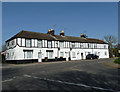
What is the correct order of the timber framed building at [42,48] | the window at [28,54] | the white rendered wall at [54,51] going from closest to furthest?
the white rendered wall at [54,51]
the timber framed building at [42,48]
the window at [28,54]

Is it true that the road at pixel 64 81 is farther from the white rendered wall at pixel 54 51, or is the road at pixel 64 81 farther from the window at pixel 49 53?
the window at pixel 49 53

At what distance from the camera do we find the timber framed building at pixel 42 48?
91.9 feet

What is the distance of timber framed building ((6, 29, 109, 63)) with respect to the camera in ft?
91.9

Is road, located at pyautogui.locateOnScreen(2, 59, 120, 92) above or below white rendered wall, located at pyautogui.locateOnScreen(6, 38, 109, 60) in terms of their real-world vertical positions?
below

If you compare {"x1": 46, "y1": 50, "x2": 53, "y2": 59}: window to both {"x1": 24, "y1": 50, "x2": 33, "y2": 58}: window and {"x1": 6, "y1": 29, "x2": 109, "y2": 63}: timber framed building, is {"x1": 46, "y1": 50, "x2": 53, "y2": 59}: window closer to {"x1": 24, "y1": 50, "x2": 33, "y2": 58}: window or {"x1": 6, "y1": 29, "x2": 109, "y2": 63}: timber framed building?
{"x1": 6, "y1": 29, "x2": 109, "y2": 63}: timber framed building

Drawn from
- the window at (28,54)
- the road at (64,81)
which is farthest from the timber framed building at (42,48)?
the road at (64,81)

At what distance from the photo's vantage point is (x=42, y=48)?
31219 mm

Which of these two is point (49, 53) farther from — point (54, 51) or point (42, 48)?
point (42, 48)

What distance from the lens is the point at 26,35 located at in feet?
97.9

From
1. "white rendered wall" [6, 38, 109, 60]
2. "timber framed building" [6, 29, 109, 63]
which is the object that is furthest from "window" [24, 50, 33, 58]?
"white rendered wall" [6, 38, 109, 60]

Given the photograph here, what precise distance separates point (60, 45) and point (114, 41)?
35478mm

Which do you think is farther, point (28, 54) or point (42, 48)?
point (42, 48)

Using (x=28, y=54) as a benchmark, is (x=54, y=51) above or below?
above

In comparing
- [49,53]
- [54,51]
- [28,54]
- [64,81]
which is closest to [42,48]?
[49,53]
